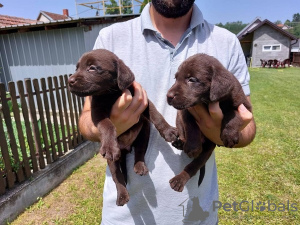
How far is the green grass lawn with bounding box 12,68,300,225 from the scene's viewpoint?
410cm

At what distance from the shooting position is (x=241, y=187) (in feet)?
15.9

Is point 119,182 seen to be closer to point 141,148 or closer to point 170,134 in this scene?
point 141,148

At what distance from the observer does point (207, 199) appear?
6.57 ft

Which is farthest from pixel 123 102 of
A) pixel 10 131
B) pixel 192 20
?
pixel 10 131

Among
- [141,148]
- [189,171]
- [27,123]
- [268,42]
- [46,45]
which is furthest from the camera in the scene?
[268,42]

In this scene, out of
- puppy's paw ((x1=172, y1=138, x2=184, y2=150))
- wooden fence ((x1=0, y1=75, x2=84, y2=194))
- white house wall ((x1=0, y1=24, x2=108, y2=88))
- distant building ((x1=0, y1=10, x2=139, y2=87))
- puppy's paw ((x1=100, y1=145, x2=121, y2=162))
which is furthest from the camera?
white house wall ((x1=0, y1=24, x2=108, y2=88))

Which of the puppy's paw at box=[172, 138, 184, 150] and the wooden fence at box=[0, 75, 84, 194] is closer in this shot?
the puppy's paw at box=[172, 138, 184, 150]

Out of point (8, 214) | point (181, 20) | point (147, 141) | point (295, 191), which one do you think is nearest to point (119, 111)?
point (147, 141)

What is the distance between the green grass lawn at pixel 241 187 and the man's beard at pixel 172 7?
11.0ft

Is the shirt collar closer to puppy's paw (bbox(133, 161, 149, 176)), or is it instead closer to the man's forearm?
the man's forearm

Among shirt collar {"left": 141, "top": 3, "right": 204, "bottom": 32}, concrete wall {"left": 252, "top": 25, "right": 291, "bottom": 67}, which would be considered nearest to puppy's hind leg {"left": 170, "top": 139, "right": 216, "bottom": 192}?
shirt collar {"left": 141, "top": 3, "right": 204, "bottom": 32}

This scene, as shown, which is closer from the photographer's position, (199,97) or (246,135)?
(199,97)

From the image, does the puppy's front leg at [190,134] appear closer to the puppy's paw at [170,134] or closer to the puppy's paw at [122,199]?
the puppy's paw at [170,134]

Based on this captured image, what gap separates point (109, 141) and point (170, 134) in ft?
1.46
